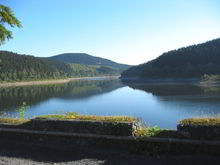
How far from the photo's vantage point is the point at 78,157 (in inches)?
290

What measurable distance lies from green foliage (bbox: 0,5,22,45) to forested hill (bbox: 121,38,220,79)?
96.1 meters

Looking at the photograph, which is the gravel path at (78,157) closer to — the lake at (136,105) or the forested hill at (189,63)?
the lake at (136,105)

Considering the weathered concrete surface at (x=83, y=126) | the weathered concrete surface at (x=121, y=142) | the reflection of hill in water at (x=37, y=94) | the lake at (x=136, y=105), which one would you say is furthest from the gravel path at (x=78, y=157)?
the reflection of hill in water at (x=37, y=94)

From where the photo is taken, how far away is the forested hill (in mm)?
101312

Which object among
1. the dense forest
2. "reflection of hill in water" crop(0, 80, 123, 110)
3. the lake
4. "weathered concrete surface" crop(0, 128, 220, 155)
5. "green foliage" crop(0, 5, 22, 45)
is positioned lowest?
the lake

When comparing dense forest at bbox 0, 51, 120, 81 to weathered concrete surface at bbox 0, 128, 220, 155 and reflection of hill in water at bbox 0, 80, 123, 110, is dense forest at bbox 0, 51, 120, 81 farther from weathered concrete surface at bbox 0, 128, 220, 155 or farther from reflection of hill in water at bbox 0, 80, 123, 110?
weathered concrete surface at bbox 0, 128, 220, 155

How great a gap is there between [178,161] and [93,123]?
10.2ft

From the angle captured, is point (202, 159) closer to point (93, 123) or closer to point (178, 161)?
point (178, 161)

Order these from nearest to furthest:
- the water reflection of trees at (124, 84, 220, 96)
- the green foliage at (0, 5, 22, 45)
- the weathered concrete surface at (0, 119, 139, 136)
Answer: the weathered concrete surface at (0, 119, 139, 136), the green foliage at (0, 5, 22, 45), the water reflection of trees at (124, 84, 220, 96)

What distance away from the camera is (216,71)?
96.8 meters

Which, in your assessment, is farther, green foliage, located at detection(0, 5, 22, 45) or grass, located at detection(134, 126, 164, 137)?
green foliage, located at detection(0, 5, 22, 45)

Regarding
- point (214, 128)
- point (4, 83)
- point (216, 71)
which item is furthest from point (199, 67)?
point (214, 128)

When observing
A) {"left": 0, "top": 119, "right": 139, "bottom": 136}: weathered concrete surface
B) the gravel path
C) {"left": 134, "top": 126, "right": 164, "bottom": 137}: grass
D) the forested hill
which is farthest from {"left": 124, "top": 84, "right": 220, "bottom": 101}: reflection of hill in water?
the gravel path

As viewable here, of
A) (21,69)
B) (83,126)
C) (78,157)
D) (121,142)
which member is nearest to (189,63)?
(21,69)
